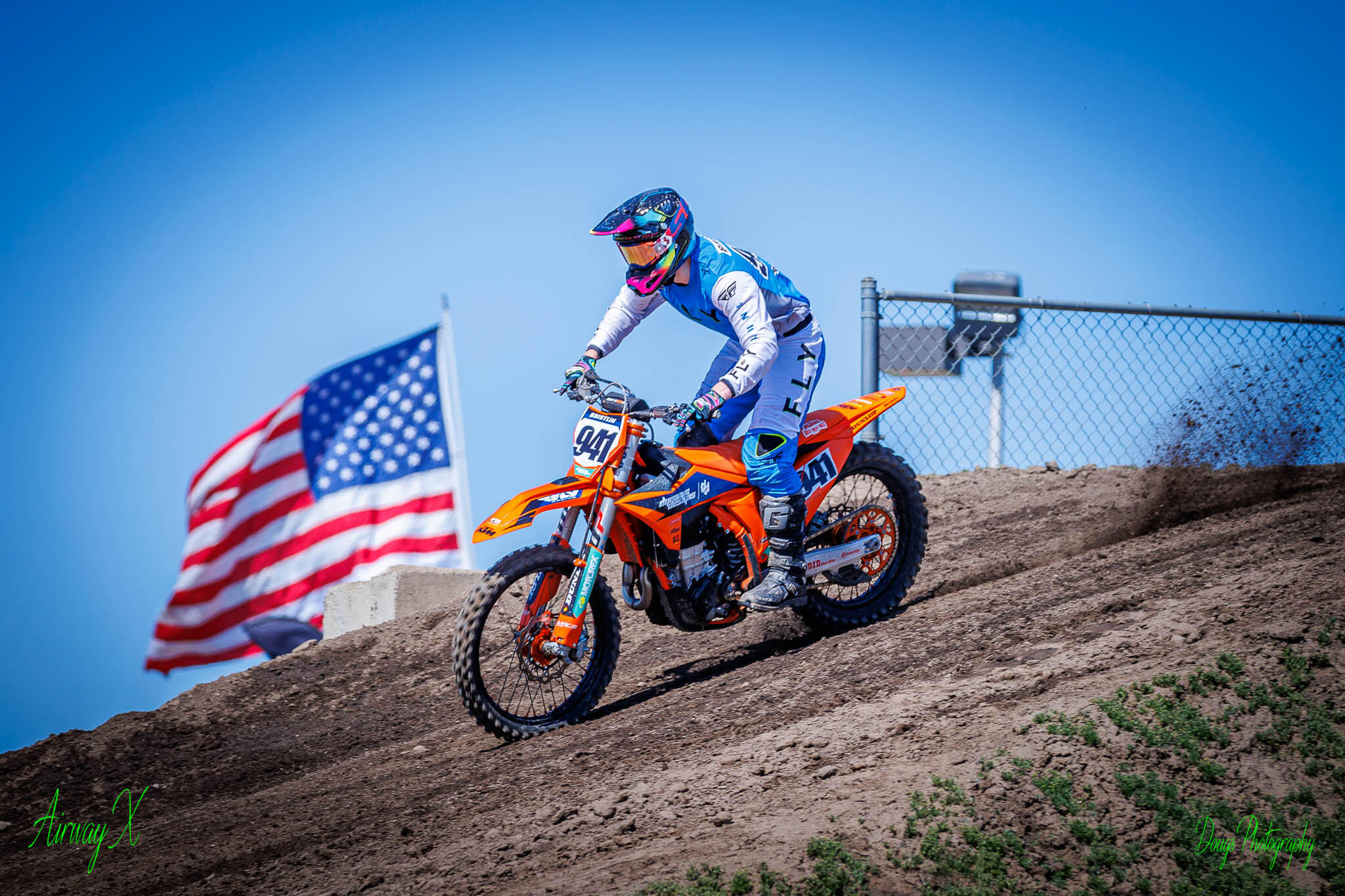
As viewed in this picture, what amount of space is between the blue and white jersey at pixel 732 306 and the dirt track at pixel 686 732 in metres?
1.66

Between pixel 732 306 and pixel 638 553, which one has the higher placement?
pixel 732 306

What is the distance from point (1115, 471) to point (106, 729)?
7925 mm

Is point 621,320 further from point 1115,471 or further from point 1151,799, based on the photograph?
point 1115,471

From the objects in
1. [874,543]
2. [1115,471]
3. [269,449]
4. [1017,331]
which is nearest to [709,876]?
[874,543]

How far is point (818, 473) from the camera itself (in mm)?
5875

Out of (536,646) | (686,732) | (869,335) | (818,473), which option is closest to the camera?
(686,732)

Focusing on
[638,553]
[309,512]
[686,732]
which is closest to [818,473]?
[638,553]

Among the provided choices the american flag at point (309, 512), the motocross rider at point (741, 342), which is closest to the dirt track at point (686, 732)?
the motocross rider at point (741, 342)

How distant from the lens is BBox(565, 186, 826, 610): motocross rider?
5.22m

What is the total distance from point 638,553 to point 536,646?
69 cm
